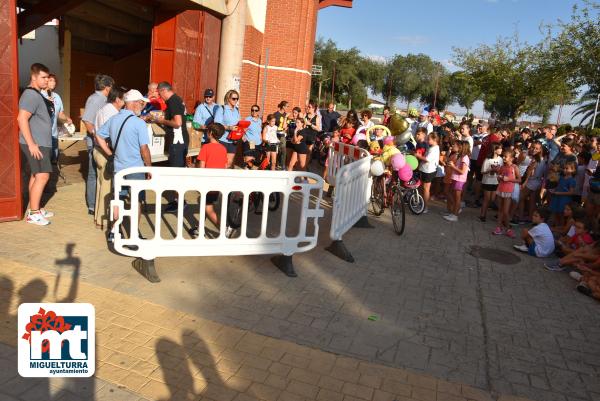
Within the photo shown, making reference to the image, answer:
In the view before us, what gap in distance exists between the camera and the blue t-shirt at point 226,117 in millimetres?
8648

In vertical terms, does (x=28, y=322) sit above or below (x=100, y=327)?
above

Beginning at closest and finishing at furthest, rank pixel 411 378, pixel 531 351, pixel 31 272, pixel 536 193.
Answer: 1. pixel 411 378
2. pixel 531 351
3. pixel 31 272
4. pixel 536 193

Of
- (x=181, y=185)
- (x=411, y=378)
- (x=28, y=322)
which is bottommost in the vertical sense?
(x=411, y=378)

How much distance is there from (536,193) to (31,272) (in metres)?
9.00

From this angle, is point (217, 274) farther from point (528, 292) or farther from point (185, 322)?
point (528, 292)

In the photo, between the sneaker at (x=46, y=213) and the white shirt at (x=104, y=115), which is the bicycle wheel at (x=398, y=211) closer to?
the white shirt at (x=104, y=115)

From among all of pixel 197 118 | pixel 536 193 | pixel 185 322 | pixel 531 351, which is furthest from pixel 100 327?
pixel 536 193

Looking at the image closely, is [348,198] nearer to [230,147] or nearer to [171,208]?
[171,208]

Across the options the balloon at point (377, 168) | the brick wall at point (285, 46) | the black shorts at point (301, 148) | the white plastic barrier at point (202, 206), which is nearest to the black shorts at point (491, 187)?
the balloon at point (377, 168)

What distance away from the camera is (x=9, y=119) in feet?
19.8

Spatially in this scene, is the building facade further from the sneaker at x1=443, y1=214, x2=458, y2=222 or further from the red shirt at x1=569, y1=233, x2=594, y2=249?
the red shirt at x1=569, y1=233, x2=594, y2=249

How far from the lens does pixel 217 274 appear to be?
17.7 feet

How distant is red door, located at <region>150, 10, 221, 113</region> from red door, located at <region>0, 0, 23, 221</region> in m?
5.12

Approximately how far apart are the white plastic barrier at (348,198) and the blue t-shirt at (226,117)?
2.49 meters
